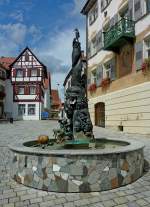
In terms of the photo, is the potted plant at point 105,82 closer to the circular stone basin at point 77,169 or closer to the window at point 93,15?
the window at point 93,15

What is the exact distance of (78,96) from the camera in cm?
851

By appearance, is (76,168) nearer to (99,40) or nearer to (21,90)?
(99,40)

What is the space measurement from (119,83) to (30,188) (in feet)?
42.4

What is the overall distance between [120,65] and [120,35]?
2.29 m

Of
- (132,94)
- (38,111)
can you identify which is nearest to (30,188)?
(132,94)

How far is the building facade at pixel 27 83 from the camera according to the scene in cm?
4288

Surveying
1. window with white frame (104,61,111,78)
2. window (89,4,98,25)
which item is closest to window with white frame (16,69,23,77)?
window (89,4,98,25)

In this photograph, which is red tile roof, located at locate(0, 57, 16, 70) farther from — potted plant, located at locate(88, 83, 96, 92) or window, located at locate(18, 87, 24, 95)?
potted plant, located at locate(88, 83, 96, 92)

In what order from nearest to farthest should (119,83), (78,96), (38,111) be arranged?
(78,96)
(119,83)
(38,111)

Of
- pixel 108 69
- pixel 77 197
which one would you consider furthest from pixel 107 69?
pixel 77 197

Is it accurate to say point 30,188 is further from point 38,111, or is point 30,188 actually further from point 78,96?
point 38,111

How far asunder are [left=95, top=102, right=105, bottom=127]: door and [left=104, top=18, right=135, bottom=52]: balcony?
195 inches

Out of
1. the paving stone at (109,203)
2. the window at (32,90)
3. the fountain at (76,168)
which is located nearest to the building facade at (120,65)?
the fountain at (76,168)

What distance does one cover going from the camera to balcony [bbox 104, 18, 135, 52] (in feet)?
50.7
